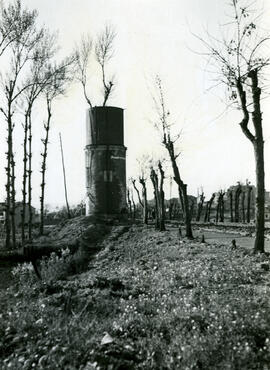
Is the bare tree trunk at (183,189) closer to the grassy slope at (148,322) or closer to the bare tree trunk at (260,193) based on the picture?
the bare tree trunk at (260,193)

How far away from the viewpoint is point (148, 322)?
693 centimetres

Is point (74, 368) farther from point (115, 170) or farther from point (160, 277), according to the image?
point (115, 170)

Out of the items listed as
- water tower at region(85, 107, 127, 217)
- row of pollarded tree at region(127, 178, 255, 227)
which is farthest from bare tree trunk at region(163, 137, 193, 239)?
water tower at region(85, 107, 127, 217)

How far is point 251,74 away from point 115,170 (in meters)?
25.1

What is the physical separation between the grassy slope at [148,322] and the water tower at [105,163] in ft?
84.6

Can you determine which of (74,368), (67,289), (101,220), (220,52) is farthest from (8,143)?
(74,368)

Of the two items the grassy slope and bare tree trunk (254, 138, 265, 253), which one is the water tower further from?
the grassy slope

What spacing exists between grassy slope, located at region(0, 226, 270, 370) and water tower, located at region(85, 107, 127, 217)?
2578 cm

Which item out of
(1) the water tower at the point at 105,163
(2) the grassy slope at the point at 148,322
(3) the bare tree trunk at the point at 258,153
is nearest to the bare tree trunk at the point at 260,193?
(3) the bare tree trunk at the point at 258,153

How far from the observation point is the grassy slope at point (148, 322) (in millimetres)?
5633

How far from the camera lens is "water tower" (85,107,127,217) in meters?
36.7

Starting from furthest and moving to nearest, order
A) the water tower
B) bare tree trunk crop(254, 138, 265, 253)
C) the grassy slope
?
the water tower, bare tree trunk crop(254, 138, 265, 253), the grassy slope

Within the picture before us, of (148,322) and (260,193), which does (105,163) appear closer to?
(260,193)

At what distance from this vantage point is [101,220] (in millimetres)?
33656
